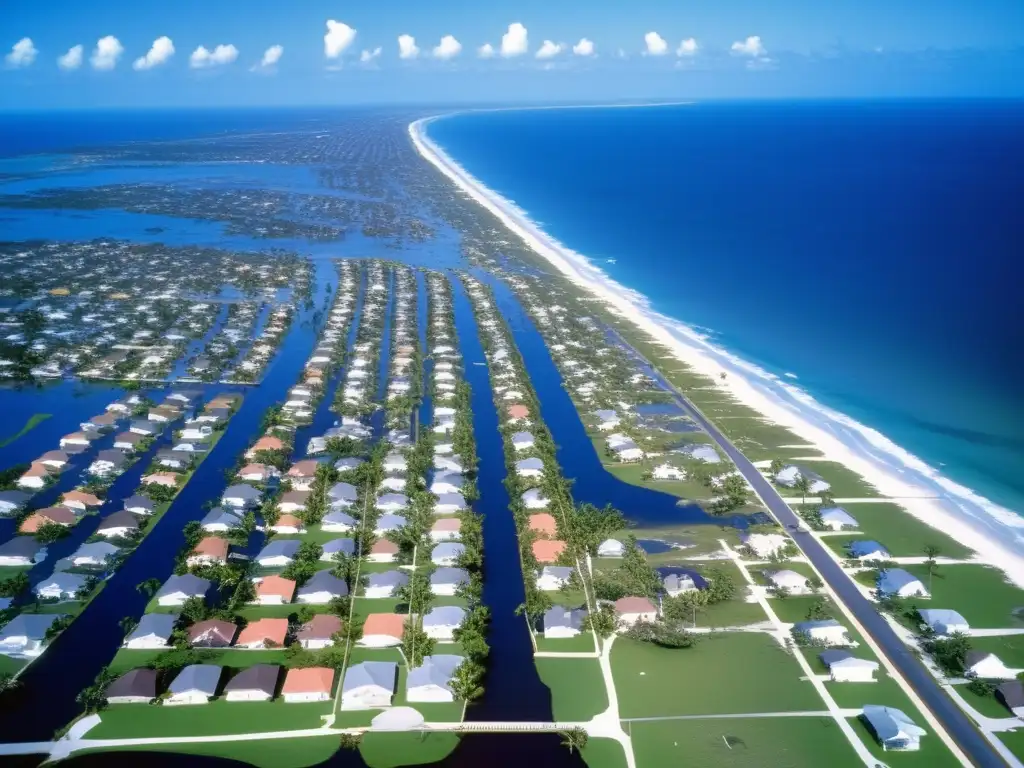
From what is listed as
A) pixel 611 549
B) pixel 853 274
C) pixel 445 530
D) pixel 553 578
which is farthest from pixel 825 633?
pixel 853 274

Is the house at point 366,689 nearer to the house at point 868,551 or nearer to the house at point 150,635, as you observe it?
the house at point 150,635

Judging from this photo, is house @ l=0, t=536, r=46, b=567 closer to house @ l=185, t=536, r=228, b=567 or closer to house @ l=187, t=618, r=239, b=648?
house @ l=185, t=536, r=228, b=567

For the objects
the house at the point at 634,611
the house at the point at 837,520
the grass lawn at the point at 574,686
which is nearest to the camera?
the grass lawn at the point at 574,686

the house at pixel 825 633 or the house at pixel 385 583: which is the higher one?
the house at pixel 385 583

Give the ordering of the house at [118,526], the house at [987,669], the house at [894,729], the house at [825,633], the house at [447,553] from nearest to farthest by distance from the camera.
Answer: the house at [894,729] < the house at [987,669] < the house at [825,633] < the house at [447,553] < the house at [118,526]

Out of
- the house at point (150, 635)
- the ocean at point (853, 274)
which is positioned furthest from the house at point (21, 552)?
the ocean at point (853, 274)

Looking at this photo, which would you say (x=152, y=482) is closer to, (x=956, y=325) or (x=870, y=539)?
(x=870, y=539)

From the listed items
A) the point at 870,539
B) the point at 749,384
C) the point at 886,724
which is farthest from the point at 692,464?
the point at 886,724
